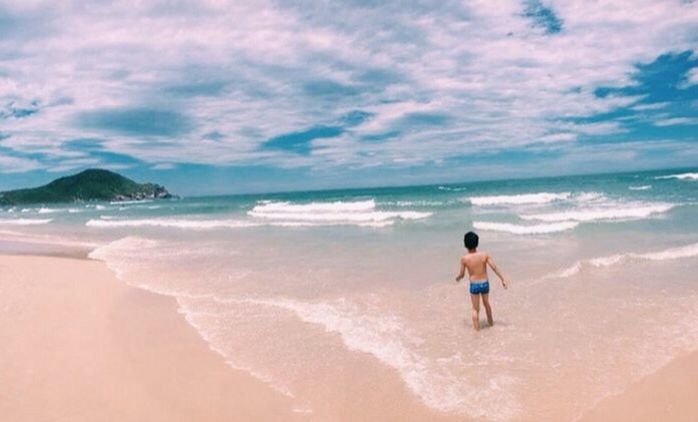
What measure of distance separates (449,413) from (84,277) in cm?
1011

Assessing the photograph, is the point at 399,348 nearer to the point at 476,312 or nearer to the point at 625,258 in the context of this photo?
the point at 476,312

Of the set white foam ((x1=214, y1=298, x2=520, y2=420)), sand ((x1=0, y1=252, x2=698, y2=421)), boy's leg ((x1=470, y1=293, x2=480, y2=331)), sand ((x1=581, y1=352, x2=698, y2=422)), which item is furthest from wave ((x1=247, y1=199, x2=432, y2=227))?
sand ((x1=581, y1=352, x2=698, y2=422))

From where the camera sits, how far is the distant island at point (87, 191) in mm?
131375

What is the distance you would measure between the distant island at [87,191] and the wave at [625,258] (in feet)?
429

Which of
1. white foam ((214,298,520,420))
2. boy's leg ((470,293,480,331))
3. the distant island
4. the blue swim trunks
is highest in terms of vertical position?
the distant island

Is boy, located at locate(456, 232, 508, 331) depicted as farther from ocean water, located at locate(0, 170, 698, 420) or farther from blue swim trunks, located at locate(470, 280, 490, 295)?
ocean water, located at locate(0, 170, 698, 420)

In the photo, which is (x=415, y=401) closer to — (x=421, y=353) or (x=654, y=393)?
(x=421, y=353)

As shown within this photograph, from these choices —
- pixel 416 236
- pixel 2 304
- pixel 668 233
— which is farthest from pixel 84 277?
pixel 668 233

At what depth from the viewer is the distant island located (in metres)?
131

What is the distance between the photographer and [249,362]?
6074 millimetres

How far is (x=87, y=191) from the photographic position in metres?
135

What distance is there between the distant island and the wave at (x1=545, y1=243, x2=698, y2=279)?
429 feet

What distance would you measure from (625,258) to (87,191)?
144 meters

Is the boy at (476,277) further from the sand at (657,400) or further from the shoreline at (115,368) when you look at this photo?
the shoreline at (115,368)
